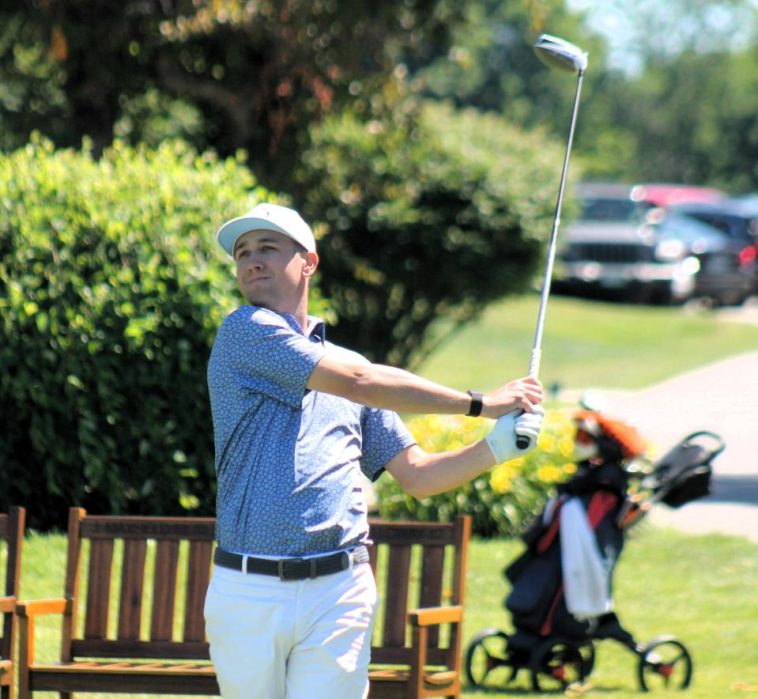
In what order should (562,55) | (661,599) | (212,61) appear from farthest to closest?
(212,61)
(661,599)
(562,55)

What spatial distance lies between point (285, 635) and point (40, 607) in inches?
58.1

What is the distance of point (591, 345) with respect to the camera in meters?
23.2

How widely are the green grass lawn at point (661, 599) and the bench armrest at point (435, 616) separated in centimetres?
160

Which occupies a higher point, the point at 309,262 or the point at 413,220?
the point at 413,220

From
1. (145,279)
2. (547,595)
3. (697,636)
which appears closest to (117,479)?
(145,279)

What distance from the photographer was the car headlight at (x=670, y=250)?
28308 millimetres

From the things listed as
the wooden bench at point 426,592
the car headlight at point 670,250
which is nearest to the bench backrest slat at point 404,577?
the wooden bench at point 426,592

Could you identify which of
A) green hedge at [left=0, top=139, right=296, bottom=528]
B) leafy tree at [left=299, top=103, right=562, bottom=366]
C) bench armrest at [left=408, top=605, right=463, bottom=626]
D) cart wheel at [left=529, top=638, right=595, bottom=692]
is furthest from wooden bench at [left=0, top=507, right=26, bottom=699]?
leafy tree at [left=299, top=103, right=562, bottom=366]

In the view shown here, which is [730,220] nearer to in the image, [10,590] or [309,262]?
[10,590]

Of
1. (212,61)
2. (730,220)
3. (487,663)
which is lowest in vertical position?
(487,663)

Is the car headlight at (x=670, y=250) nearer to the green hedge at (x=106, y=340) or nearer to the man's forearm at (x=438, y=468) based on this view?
the green hedge at (x=106, y=340)

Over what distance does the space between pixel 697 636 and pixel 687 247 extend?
21693 millimetres

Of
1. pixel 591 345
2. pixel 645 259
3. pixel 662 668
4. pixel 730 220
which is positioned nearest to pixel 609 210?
pixel 645 259

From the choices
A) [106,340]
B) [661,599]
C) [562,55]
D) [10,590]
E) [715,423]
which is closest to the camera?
[562,55]
